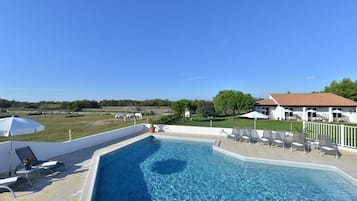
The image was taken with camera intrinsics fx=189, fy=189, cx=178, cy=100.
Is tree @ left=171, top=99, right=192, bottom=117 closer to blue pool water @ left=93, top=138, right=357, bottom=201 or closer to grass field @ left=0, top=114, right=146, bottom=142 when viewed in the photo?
grass field @ left=0, top=114, right=146, bottom=142

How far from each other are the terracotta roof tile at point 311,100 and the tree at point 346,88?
1068 cm

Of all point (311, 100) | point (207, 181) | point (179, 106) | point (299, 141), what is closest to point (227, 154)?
point (207, 181)

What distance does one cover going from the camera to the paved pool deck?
4414 mm

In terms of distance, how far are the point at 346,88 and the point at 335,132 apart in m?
38.7

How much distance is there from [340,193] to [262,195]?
7.23 feet

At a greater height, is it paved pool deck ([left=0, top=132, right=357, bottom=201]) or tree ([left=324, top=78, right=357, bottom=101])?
tree ([left=324, top=78, right=357, bottom=101])

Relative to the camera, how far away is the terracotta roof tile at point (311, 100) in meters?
27.1

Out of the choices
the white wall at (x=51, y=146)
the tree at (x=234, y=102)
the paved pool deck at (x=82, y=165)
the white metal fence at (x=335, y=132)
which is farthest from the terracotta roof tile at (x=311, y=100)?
the white wall at (x=51, y=146)

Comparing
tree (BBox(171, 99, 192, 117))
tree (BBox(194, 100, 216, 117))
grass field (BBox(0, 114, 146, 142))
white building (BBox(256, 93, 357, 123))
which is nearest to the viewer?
grass field (BBox(0, 114, 146, 142))

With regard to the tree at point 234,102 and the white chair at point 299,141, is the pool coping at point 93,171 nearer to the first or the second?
the white chair at point 299,141

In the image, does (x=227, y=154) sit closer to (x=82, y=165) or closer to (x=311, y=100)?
(x=82, y=165)

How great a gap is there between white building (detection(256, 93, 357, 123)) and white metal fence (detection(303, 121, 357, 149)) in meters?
20.2

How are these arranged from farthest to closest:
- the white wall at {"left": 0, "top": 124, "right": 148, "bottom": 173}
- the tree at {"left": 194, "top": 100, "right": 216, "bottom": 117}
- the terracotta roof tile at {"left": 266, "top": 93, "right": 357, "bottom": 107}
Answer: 1. the tree at {"left": 194, "top": 100, "right": 216, "bottom": 117}
2. the terracotta roof tile at {"left": 266, "top": 93, "right": 357, "bottom": 107}
3. the white wall at {"left": 0, "top": 124, "right": 148, "bottom": 173}

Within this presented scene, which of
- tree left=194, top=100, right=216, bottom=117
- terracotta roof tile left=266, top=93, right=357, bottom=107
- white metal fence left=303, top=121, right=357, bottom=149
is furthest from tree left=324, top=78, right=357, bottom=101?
white metal fence left=303, top=121, right=357, bottom=149
